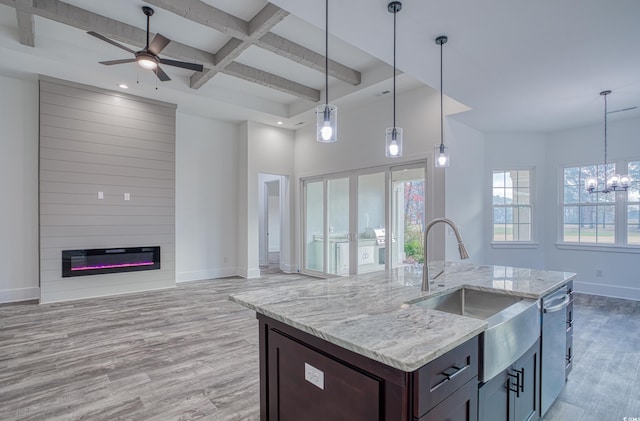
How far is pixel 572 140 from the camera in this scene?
5723 mm

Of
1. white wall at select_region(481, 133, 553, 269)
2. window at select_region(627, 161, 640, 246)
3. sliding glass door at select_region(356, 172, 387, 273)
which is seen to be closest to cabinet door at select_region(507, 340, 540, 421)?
sliding glass door at select_region(356, 172, 387, 273)

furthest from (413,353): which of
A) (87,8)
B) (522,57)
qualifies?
(87,8)

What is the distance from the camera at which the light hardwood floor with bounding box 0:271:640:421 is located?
2.28m

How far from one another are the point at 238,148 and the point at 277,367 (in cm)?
645

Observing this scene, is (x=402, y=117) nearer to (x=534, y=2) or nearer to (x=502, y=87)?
(x=502, y=87)

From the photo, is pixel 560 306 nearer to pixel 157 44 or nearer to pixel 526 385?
pixel 526 385

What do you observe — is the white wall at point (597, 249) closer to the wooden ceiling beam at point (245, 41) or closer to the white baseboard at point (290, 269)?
the white baseboard at point (290, 269)

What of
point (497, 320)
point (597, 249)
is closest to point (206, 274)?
point (497, 320)

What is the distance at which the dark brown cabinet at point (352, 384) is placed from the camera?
1.09 meters

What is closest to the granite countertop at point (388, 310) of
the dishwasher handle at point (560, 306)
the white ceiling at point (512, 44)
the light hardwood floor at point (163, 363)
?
the dishwasher handle at point (560, 306)

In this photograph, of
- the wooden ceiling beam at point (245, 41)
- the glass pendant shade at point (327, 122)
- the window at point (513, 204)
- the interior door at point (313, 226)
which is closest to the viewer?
the glass pendant shade at point (327, 122)

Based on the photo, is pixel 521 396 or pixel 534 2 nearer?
pixel 521 396

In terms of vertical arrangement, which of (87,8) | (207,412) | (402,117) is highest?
(87,8)

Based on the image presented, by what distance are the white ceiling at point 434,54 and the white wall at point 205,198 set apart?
574 mm
